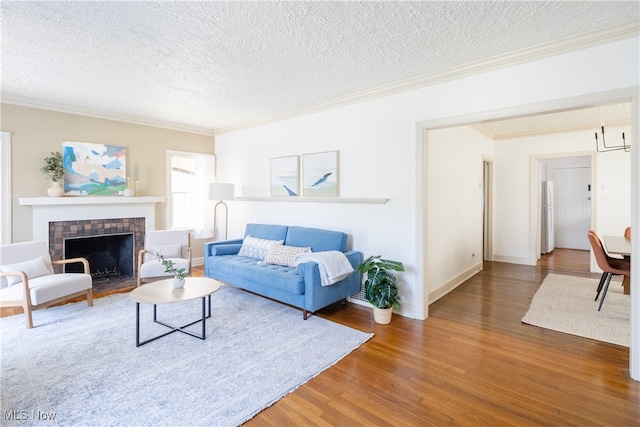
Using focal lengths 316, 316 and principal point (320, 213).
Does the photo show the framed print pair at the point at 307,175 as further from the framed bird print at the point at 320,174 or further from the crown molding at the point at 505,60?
the crown molding at the point at 505,60

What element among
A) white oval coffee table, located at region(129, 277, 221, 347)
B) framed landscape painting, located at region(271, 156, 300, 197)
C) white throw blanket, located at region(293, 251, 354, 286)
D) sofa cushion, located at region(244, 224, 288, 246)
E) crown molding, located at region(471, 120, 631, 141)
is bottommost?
white oval coffee table, located at region(129, 277, 221, 347)

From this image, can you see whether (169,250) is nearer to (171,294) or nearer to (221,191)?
(221,191)

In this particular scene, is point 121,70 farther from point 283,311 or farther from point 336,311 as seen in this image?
point 336,311

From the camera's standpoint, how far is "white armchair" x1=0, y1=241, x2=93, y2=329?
3.20 meters

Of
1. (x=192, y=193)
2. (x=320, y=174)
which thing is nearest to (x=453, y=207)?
(x=320, y=174)

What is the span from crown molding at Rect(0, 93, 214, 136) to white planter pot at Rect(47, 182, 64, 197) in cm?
104

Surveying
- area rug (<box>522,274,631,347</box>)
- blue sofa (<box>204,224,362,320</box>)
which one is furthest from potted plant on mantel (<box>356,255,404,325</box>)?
area rug (<box>522,274,631,347</box>)

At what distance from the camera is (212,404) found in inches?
81.2

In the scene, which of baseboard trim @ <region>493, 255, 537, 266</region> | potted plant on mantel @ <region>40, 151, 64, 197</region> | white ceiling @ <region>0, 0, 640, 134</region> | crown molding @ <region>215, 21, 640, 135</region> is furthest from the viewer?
baseboard trim @ <region>493, 255, 537, 266</region>

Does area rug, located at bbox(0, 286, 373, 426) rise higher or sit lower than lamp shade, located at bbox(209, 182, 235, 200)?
lower

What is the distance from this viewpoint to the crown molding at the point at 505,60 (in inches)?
94.0

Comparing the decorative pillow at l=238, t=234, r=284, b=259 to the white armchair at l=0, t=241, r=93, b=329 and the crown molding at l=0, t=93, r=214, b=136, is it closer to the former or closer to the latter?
the white armchair at l=0, t=241, r=93, b=329

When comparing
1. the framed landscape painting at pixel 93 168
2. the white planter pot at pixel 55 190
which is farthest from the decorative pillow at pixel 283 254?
the white planter pot at pixel 55 190

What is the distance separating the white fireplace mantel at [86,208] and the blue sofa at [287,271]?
1.47 meters
